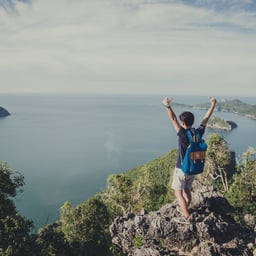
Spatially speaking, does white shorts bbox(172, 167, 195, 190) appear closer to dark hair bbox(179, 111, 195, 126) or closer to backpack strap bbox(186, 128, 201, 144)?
backpack strap bbox(186, 128, 201, 144)

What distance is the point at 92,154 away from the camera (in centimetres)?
7600

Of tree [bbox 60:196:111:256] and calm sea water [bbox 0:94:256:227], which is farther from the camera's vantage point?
calm sea water [bbox 0:94:256:227]

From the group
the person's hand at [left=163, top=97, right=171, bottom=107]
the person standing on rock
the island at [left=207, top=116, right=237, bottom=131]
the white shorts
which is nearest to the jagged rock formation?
the person standing on rock

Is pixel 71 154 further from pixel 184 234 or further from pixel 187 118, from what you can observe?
pixel 187 118

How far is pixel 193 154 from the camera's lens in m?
6.09

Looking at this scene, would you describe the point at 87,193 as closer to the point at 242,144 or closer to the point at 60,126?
the point at 242,144

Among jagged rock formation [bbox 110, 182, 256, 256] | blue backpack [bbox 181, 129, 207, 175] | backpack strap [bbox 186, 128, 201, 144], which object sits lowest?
jagged rock formation [bbox 110, 182, 256, 256]

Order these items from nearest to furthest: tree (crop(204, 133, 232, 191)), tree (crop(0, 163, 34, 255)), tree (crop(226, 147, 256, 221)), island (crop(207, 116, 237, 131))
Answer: tree (crop(0, 163, 34, 255)), tree (crop(226, 147, 256, 221)), tree (crop(204, 133, 232, 191)), island (crop(207, 116, 237, 131))

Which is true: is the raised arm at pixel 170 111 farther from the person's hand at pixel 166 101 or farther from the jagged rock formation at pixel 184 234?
the jagged rock formation at pixel 184 234

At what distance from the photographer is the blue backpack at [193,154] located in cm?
607

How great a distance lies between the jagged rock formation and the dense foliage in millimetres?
1161

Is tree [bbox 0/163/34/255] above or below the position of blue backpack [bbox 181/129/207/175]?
below

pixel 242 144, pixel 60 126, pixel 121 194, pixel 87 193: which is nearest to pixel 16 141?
pixel 60 126

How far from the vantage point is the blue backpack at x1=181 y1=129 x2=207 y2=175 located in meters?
6.07
